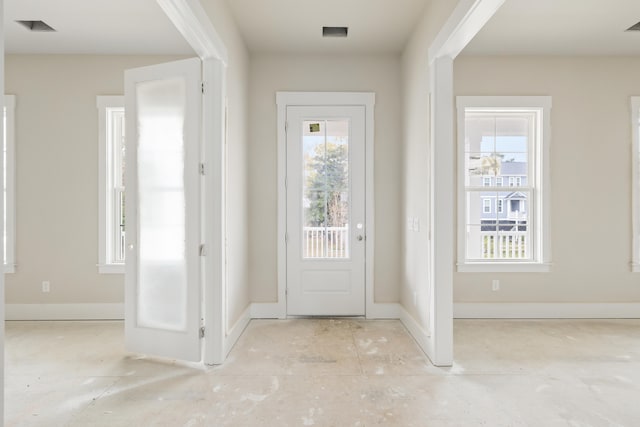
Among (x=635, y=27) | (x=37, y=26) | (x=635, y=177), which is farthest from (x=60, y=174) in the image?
(x=635, y=177)

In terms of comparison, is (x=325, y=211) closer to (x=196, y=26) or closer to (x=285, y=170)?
(x=285, y=170)

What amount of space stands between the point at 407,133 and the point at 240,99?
66.3 inches

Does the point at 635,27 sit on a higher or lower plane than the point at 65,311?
higher

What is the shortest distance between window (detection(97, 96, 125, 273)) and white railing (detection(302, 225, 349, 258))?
6.48ft

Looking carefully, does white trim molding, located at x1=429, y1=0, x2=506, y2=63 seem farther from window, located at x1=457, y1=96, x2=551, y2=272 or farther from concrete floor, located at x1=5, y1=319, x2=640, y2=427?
concrete floor, located at x1=5, y1=319, x2=640, y2=427

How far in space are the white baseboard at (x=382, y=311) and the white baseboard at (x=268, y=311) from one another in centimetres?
93

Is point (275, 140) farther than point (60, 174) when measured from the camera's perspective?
Yes

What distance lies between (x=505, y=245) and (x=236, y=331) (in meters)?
3.02

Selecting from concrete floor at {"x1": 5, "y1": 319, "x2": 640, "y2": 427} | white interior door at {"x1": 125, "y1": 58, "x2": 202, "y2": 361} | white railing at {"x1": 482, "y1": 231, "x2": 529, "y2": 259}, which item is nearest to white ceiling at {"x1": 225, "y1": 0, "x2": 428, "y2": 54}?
white interior door at {"x1": 125, "y1": 58, "x2": 202, "y2": 361}

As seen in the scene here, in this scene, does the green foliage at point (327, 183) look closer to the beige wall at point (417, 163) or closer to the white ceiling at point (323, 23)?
the beige wall at point (417, 163)

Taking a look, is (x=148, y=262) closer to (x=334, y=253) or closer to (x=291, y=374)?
(x=291, y=374)

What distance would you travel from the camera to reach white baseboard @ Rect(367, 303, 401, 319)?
15.1 feet

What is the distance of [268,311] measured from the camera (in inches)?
182

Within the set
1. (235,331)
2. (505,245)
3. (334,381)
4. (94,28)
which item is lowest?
(334,381)
